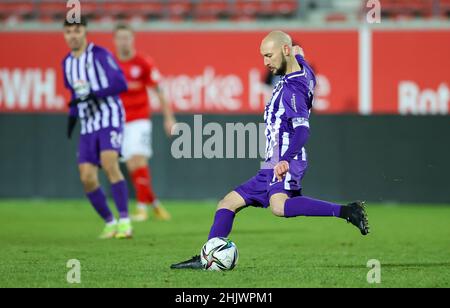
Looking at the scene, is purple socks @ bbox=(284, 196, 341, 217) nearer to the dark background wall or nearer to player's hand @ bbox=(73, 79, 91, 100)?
player's hand @ bbox=(73, 79, 91, 100)

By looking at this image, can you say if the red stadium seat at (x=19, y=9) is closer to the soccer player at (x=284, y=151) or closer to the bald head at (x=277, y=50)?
the soccer player at (x=284, y=151)

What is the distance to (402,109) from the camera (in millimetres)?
21859

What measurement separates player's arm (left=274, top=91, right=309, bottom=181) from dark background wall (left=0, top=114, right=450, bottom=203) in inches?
325

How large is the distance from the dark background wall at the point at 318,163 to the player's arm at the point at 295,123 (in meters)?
8.24

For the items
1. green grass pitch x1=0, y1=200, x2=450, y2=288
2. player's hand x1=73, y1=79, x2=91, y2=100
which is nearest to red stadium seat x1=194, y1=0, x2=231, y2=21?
green grass pitch x1=0, y1=200, x2=450, y2=288

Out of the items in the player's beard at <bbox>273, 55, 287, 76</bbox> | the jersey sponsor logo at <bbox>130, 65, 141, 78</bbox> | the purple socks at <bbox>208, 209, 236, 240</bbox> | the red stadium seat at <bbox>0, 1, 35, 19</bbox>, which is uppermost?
the red stadium seat at <bbox>0, 1, 35, 19</bbox>

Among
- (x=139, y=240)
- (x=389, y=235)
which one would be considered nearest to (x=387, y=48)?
(x=389, y=235)

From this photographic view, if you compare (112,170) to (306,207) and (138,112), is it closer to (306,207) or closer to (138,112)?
(138,112)

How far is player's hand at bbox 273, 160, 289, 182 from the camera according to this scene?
7.52m

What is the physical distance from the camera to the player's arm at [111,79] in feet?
35.2

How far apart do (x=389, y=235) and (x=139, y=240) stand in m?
2.80

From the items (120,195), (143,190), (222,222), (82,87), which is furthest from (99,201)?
(222,222)

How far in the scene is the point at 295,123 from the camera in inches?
302

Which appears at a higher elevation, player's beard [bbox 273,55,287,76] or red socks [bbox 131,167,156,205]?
player's beard [bbox 273,55,287,76]
